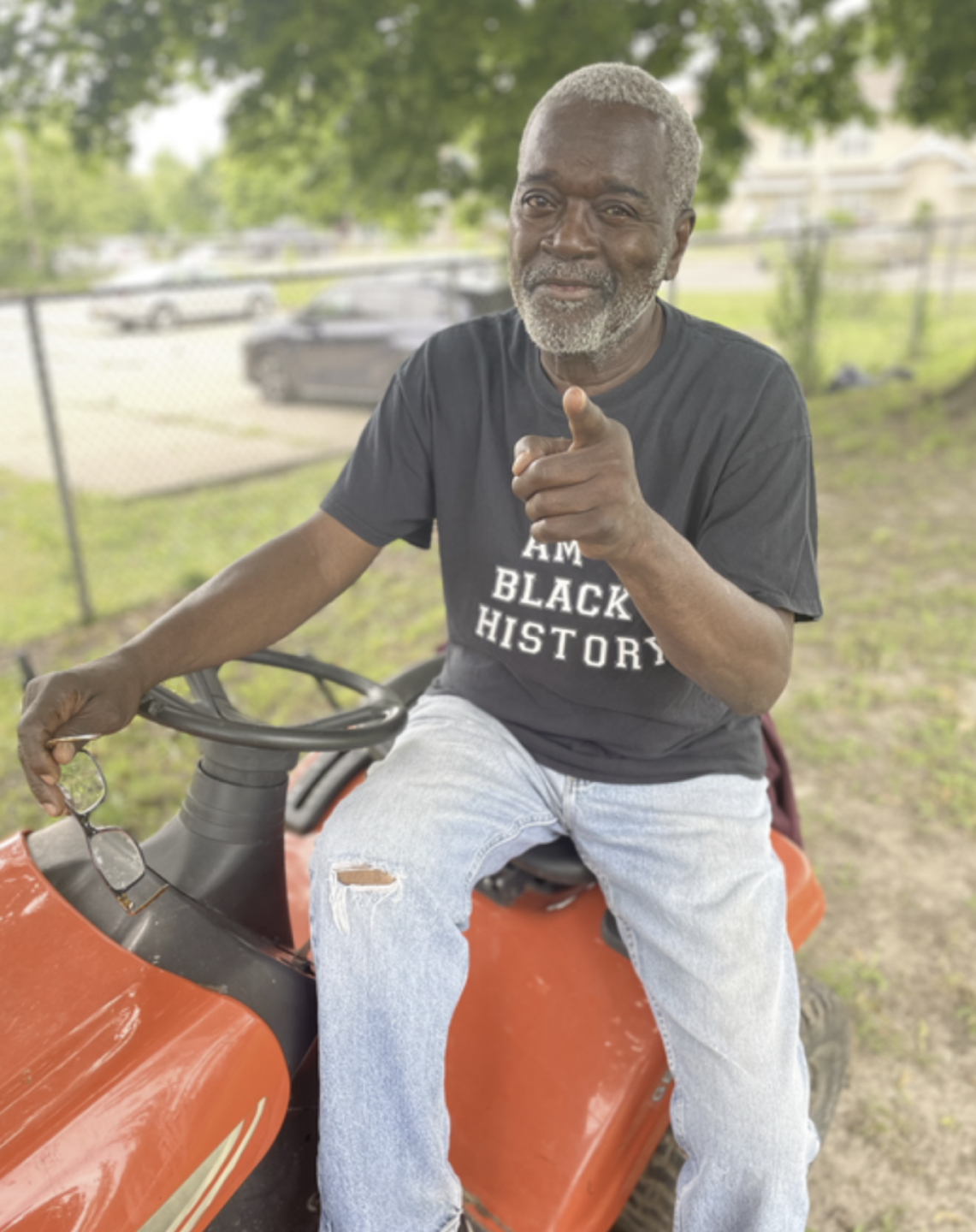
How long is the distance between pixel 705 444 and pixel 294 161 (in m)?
6.02

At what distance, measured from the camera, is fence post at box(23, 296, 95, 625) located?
4340 millimetres

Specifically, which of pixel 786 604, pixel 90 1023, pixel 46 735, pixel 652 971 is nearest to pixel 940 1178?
pixel 652 971

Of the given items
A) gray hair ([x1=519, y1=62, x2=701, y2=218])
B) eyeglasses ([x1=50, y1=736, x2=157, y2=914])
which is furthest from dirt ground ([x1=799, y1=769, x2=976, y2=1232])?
gray hair ([x1=519, y1=62, x2=701, y2=218])

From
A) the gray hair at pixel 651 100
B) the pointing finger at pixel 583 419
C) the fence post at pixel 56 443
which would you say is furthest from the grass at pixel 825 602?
the pointing finger at pixel 583 419

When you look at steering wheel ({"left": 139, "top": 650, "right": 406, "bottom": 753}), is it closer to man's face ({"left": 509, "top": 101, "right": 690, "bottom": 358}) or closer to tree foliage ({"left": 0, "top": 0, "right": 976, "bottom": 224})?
man's face ({"left": 509, "top": 101, "right": 690, "bottom": 358})

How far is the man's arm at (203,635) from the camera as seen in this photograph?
1435mm

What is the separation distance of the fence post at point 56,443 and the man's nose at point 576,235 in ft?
11.2

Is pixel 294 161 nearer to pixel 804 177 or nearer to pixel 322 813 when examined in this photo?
pixel 322 813

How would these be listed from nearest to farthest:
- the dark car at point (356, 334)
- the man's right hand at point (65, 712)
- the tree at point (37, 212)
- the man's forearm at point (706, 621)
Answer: the man's forearm at point (706, 621), the man's right hand at point (65, 712), the dark car at point (356, 334), the tree at point (37, 212)

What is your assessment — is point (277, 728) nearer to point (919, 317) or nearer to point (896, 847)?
point (896, 847)

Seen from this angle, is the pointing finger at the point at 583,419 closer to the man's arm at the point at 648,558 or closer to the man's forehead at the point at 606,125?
the man's arm at the point at 648,558

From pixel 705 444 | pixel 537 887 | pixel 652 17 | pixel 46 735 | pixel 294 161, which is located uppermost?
pixel 652 17

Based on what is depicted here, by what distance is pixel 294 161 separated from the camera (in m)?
6.73

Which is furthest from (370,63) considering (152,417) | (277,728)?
(277,728)
